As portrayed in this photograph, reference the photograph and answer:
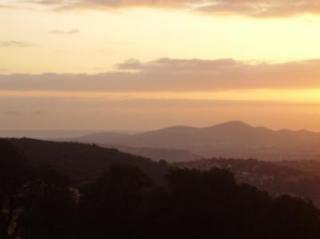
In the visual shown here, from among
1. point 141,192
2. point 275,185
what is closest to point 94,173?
point 275,185

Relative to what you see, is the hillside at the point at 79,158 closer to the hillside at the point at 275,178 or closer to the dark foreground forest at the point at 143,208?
the hillside at the point at 275,178

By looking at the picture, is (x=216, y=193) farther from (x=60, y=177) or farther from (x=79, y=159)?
(x=79, y=159)

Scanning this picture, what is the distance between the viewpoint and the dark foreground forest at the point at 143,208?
97.3 feet

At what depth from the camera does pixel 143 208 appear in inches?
1215

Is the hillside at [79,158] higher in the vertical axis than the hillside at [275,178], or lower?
higher

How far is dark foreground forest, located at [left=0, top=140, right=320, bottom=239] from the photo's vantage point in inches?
1168

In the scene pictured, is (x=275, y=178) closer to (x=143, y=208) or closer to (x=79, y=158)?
(x=79, y=158)

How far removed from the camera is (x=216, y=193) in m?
30.4

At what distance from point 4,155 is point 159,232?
887 cm

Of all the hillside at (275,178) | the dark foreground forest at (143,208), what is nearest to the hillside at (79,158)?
the hillside at (275,178)

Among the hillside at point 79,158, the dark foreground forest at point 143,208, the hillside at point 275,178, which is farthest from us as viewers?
the hillside at point 275,178

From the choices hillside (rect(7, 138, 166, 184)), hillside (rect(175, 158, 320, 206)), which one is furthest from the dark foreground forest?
hillside (rect(175, 158, 320, 206))

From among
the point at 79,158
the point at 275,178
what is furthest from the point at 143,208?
the point at 275,178

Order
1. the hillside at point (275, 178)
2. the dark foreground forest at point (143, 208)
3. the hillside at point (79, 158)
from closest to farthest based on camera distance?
the dark foreground forest at point (143, 208) < the hillside at point (79, 158) < the hillside at point (275, 178)
